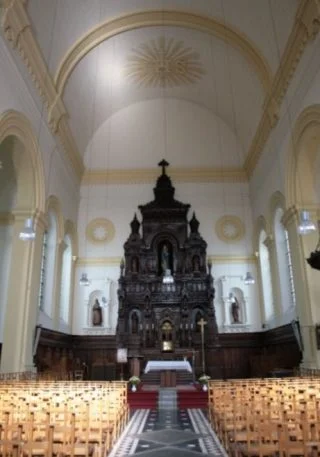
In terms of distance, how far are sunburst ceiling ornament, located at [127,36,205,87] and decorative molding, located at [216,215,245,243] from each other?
6.99 m

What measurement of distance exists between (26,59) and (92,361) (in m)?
12.9

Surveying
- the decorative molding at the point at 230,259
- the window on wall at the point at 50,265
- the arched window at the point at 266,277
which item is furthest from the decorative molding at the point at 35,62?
the arched window at the point at 266,277

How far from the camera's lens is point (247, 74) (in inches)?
644

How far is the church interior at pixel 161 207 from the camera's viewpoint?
11305 mm

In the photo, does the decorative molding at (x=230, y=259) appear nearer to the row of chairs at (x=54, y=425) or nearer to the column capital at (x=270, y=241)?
the column capital at (x=270, y=241)

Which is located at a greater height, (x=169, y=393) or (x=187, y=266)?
(x=187, y=266)

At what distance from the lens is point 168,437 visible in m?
7.21

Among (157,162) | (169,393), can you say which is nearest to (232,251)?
(157,162)

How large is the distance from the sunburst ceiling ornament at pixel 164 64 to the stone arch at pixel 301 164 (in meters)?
6.67

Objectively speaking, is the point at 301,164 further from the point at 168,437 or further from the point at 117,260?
the point at 117,260

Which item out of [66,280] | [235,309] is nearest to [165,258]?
[235,309]

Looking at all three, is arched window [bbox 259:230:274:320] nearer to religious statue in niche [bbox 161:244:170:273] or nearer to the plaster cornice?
the plaster cornice

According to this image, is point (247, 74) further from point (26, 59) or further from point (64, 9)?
point (26, 59)

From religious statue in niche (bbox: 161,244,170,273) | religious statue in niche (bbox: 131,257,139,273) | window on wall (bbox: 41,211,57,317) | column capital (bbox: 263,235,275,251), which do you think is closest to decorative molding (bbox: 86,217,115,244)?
religious statue in niche (bbox: 131,257,139,273)
